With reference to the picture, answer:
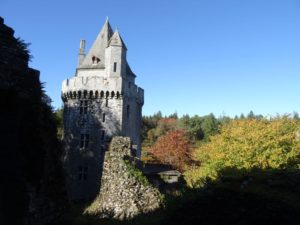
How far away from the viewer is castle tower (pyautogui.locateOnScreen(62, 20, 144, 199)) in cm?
4178

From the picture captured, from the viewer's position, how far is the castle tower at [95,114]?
41781 millimetres

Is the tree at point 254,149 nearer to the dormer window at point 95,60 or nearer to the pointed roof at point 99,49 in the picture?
the pointed roof at point 99,49

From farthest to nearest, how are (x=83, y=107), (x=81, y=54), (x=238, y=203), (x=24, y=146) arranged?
(x=81, y=54) → (x=83, y=107) → (x=238, y=203) → (x=24, y=146)

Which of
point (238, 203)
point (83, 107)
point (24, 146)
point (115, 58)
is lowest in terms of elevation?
point (238, 203)

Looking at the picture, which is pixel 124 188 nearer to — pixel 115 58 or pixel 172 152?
pixel 115 58

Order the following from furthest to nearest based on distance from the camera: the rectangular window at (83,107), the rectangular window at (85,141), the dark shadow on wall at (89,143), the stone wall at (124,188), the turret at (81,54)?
the turret at (81,54)
the rectangular window at (83,107)
the rectangular window at (85,141)
the dark shadow on wall at (89,143)
the stone wall at (124,188)

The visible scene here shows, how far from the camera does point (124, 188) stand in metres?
20.0

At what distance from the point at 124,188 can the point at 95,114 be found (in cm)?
2349

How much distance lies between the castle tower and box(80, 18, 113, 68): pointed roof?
13.7 inches

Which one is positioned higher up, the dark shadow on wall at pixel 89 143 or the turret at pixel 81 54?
the turret at pixel 81 54

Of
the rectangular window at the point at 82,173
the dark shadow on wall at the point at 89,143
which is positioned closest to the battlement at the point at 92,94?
the dark shadow on wall at the point at 89,143

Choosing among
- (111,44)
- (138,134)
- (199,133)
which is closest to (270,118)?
(138,134)

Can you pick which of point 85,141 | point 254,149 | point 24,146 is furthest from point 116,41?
point 24,146

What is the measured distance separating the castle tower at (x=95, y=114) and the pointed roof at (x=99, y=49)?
35 cm
